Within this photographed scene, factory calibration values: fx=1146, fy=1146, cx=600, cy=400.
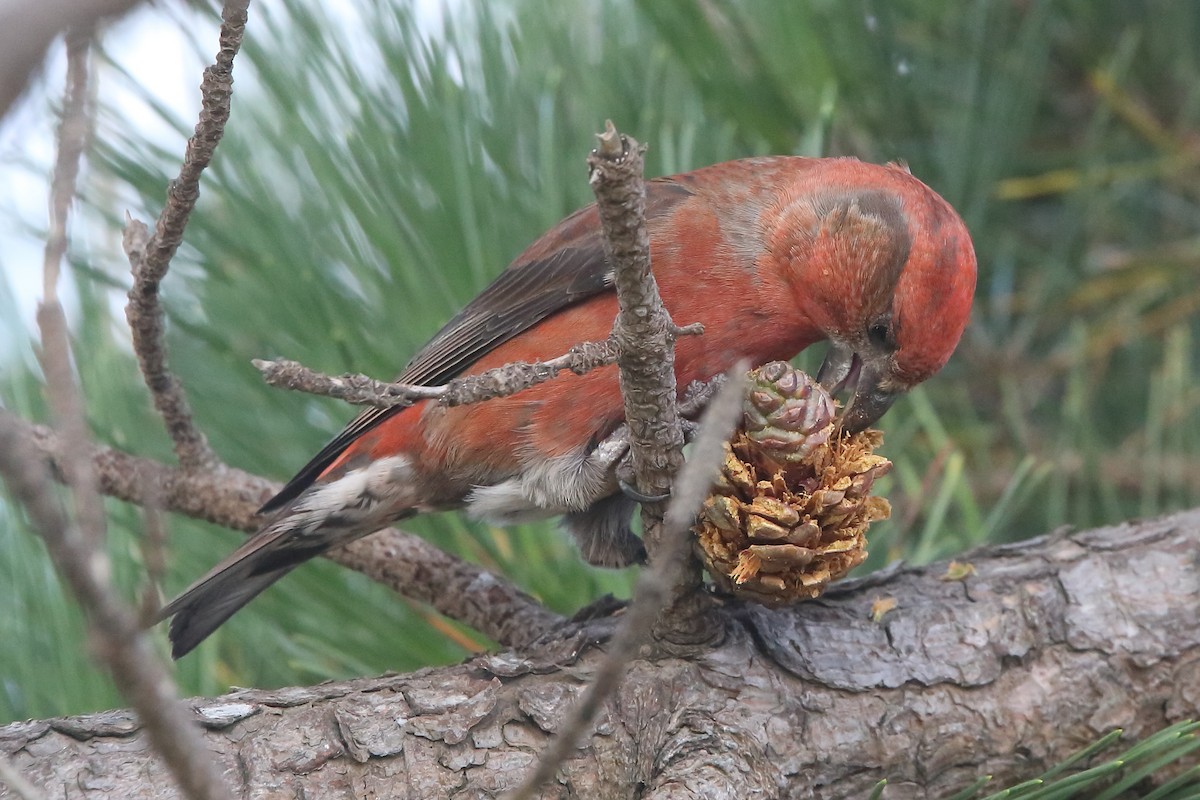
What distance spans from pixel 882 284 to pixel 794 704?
37.8 inches

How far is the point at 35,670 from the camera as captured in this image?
221 centimetres

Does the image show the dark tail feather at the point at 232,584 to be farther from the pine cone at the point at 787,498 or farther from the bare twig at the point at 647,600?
the bare twig at the point at 647,600

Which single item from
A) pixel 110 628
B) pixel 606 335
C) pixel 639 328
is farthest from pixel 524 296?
pixel 110 628

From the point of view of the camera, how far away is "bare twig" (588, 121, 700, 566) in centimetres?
133

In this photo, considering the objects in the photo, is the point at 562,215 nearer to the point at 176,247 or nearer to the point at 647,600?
the point at 176,247

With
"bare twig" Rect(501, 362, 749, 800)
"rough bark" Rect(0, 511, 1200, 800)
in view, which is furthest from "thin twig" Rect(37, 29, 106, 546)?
"rough bark" Rect(0, 511, 1200, 800)

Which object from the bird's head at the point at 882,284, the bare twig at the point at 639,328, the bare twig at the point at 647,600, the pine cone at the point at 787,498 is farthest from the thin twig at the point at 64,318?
the bird's head at the point at 882,284

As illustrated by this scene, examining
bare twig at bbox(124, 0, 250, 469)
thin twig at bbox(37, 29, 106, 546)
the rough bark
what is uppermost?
bare twig at bbox(124, 0, 250, 469)

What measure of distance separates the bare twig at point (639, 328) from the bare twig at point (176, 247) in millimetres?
432

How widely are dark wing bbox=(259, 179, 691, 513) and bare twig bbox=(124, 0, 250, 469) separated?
378mm

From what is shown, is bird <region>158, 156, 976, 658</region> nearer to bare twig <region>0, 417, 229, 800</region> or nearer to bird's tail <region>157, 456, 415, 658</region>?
bird's tail <region>157, 456, 415, 658</region>

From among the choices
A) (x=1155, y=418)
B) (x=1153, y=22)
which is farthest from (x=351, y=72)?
(x=1153, y=22)

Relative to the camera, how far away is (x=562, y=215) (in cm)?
273

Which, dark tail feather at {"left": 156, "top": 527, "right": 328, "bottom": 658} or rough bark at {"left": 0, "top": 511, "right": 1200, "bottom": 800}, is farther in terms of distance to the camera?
dark tail feather at {"left": 156, "top": 527, "right": 328, "bottom": 658}
